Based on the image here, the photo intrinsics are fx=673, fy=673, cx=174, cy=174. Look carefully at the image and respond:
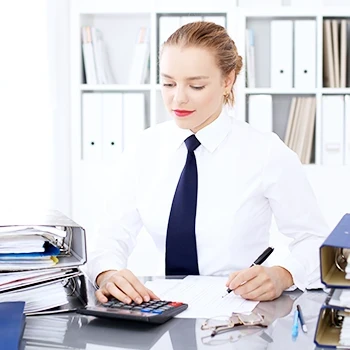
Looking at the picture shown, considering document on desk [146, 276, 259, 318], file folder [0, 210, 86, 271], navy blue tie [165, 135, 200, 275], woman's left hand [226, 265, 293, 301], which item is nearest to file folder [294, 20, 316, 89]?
navy blue tie [165, 135, 200, 275]

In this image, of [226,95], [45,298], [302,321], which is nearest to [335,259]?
[302,321]

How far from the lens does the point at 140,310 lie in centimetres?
121

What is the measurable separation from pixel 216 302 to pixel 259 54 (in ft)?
7.43

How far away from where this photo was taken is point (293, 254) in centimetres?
161

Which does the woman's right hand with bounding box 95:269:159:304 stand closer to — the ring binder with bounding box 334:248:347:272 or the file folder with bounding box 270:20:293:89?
the ring binder with bounding box 334:248:347:272

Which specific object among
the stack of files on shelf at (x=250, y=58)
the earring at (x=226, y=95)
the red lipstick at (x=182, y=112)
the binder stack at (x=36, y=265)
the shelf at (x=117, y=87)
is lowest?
the binder stack at (x=36, y=265)

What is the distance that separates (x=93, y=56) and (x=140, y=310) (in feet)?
7.92

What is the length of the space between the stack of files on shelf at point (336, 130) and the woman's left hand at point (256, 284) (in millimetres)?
2006

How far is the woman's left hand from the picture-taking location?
1379 millimetres

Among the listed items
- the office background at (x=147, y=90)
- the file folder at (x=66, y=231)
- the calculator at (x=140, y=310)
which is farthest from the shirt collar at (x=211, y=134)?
the office background at (x=147, y=90)

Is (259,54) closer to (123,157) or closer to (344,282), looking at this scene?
(123,157)

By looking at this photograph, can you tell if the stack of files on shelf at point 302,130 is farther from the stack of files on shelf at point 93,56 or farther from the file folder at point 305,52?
the stack of files on shelf at point 93,56

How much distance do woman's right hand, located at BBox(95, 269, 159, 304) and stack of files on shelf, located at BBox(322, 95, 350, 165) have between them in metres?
2.16

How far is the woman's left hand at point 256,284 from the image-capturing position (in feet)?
4.52
